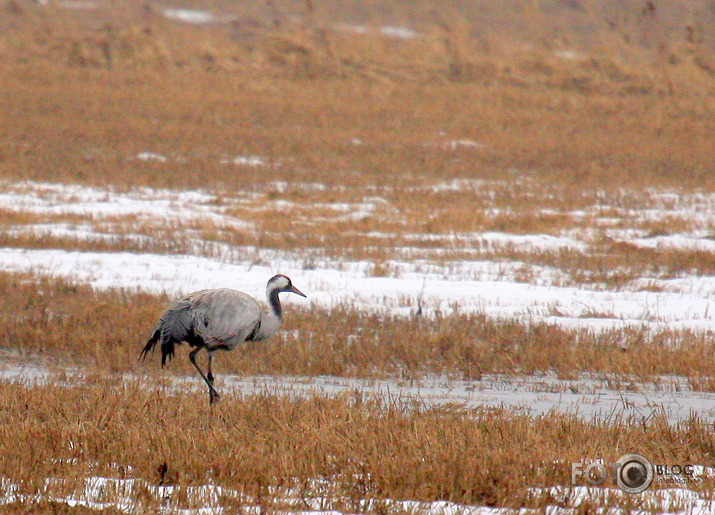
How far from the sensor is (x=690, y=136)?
30484 millimetres

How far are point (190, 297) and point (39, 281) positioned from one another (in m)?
4.41

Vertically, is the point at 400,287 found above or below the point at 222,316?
below

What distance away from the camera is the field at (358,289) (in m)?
5.10

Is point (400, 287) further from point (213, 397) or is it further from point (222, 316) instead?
point (213, 397)

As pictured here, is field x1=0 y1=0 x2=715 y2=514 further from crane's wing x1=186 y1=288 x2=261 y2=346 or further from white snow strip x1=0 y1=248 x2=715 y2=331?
crane's wing x1=186 y1=288 x2=261 y2=346

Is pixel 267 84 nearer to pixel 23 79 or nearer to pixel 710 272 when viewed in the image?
pixel 23 79

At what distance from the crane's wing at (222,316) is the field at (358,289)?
0.43 metres

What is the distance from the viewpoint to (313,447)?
5.43 m

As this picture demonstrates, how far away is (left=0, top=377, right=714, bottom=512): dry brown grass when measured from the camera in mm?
4855

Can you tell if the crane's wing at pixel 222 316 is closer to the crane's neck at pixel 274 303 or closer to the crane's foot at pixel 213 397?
the crane's neck at pixel 274 303

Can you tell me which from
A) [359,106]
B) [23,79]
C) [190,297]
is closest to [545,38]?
[359,106]

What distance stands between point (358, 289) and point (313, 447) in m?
6.05

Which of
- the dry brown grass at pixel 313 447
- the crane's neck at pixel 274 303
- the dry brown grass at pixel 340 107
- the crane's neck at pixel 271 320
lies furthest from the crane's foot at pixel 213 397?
the dry brown grass at pixel 340 107

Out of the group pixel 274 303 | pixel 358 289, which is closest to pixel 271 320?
pixel 274 303
